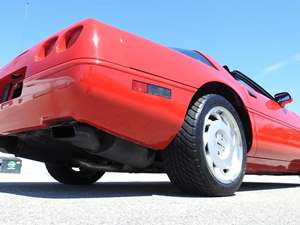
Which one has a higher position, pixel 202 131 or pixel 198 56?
pixel 198 56

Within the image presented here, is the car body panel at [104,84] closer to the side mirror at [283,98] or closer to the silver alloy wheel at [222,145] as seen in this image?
the silver alloy wheel at [222,145]

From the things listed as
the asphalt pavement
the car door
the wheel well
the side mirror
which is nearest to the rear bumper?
the wheel well

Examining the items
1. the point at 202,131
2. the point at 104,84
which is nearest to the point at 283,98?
the point at 202,131

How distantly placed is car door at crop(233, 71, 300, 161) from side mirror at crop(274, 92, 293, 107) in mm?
111

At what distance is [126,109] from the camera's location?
246cm

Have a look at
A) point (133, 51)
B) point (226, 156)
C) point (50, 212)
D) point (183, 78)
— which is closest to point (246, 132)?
point (226, 156)

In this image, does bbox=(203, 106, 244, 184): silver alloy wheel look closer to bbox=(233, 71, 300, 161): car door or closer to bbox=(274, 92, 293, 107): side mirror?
bbox=(233, 71, 300, 161): car door

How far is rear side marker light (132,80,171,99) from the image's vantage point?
8.25 ft

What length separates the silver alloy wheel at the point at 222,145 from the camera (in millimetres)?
2998

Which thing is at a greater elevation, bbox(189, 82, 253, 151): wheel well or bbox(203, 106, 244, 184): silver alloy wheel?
bbox(189, 82, 253, 151): wheel well

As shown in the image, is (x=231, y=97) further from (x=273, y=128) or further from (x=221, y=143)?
(x=273, y=128)

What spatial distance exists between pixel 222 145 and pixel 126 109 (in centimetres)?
103

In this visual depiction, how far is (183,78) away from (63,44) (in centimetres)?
84

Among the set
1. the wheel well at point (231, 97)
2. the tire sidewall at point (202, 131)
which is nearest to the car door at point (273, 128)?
the wheel well at point (231, 97)
